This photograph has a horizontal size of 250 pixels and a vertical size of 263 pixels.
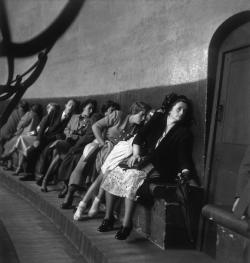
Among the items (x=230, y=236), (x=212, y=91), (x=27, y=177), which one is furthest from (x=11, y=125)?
(x=230, y=236)

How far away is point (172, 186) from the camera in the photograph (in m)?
3.36

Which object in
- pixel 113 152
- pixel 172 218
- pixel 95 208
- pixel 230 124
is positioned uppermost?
pixel 230 124

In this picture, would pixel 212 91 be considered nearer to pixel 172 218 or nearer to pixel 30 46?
pixel 172 218

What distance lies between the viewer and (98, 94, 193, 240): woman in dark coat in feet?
11.8

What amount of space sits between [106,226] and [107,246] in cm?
51

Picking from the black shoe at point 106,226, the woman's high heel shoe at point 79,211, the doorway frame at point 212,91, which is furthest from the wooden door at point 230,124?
the woman's high heel shoe at point 79,211

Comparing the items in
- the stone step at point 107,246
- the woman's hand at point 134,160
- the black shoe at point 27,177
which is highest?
the woman's hand at point 134,160

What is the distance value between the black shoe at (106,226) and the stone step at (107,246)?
5 cm

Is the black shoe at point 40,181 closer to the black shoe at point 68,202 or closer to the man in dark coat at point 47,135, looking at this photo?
the man in dark coat at point 47,135

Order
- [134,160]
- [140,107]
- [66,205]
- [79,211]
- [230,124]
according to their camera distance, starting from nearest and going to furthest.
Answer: [230,124] → [134,160] → [79,211] → [140,107] → [66,205]

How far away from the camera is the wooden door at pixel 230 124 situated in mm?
3258

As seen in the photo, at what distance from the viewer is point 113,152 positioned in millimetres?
4098

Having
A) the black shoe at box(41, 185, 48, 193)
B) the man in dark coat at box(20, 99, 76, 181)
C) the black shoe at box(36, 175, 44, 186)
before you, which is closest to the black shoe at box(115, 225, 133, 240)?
the black shoe at box(41, 185, 48, 193)

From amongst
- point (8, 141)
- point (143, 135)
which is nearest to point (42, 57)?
point (8, 141)
